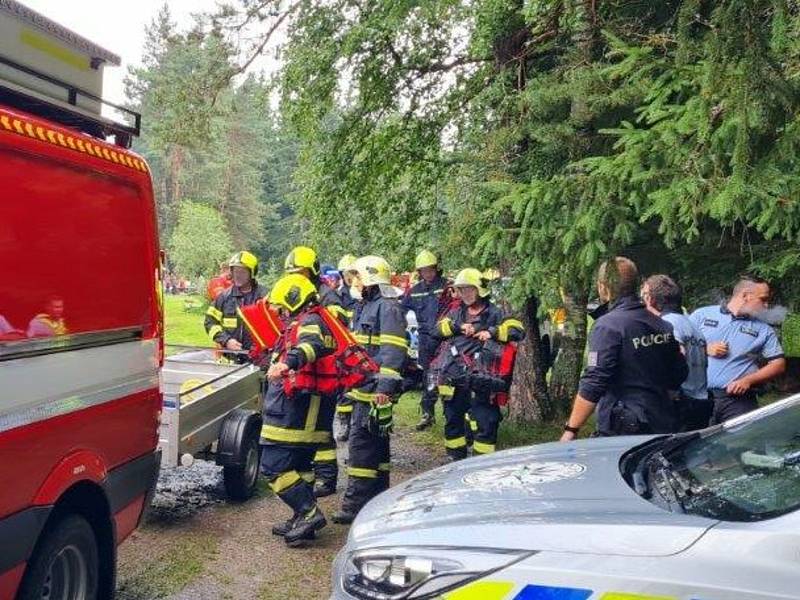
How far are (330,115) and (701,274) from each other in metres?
5.97

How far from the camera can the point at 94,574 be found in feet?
12.4

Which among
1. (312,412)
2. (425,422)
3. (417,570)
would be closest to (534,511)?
(417,570)

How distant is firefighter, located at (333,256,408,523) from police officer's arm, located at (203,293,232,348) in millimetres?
2453

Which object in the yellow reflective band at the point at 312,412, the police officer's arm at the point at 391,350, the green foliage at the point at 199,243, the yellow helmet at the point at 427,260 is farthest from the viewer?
the green foliage at the point at 199,243

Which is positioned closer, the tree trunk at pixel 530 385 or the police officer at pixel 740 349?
the police officer at pixel 740 349

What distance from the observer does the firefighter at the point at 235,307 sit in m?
8.02

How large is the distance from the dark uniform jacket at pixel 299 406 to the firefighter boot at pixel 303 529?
1.57ft

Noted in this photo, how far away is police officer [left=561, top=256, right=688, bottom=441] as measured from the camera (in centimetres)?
442

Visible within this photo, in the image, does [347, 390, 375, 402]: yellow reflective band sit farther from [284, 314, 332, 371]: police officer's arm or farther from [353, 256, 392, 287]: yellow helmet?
[353, 256, 392, 287]: yellow helmet

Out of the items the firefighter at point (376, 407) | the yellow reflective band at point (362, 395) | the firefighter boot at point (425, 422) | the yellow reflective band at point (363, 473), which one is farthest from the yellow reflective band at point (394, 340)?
the firefighter boot at point (425, 422)

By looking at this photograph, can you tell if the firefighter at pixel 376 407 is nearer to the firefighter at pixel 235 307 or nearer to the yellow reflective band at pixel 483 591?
the firefighter at pixel 235 307

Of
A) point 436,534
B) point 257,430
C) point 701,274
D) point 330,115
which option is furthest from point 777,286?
point 330,115

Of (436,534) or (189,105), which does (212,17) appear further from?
(436,534)

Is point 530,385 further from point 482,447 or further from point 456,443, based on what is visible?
point 482,447
